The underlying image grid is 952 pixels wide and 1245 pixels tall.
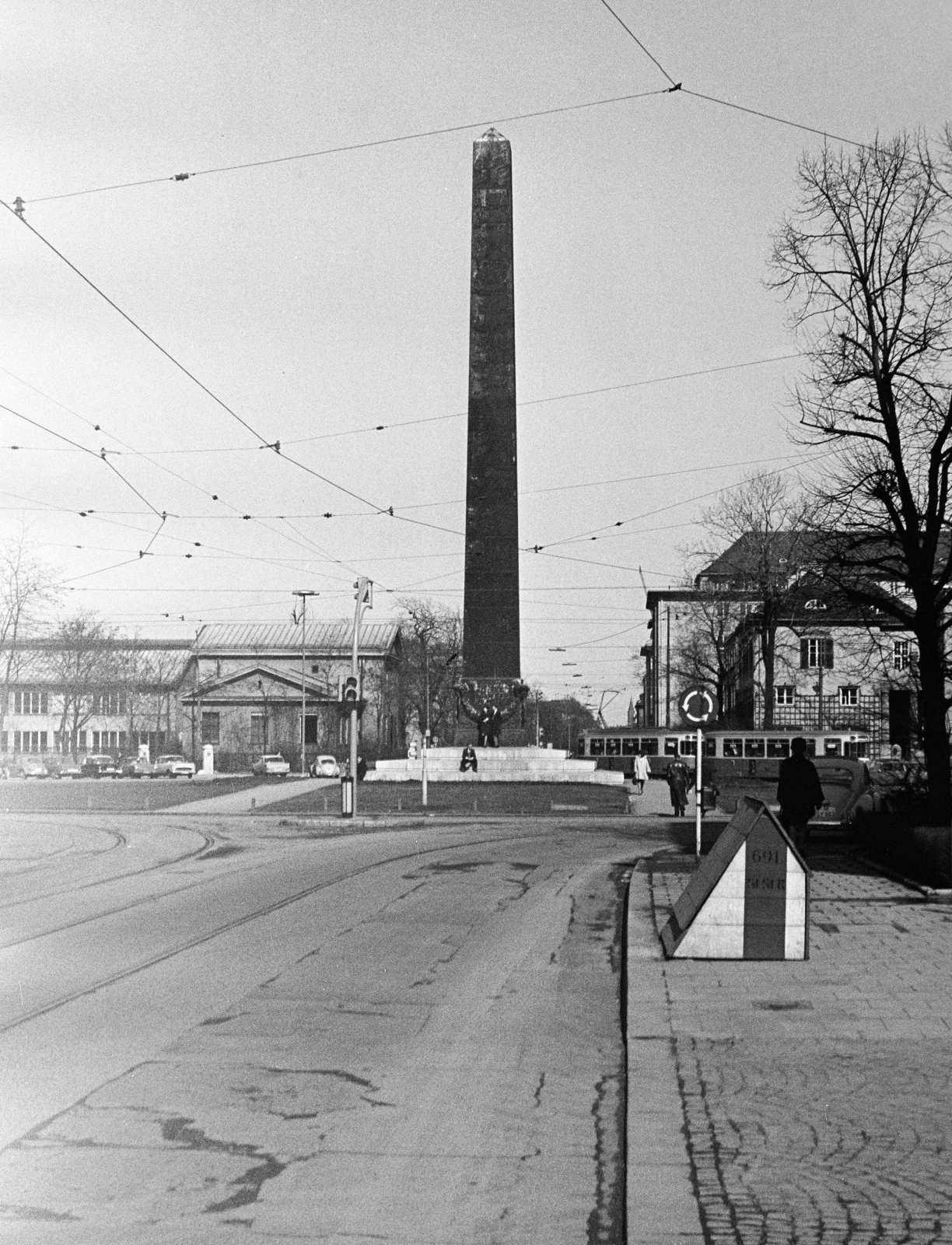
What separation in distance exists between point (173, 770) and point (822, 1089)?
66.6m

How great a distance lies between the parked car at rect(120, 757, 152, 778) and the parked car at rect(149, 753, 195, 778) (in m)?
0.31

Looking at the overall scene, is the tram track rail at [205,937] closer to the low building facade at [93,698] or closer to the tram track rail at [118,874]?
the tram track rail at [118,874]

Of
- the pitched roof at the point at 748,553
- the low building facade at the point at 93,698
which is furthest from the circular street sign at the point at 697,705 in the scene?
the low building facade at the point at 93,698

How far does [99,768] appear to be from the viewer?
74000 mm

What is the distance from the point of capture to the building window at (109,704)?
269ft

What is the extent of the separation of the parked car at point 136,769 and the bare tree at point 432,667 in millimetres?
19891

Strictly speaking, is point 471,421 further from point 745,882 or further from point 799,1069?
point 799,1069

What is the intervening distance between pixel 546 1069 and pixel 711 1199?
2219 millimetres

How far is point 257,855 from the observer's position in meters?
21.5

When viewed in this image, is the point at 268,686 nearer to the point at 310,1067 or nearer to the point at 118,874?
the point at 118,874

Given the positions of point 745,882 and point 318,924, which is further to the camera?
point 318,924

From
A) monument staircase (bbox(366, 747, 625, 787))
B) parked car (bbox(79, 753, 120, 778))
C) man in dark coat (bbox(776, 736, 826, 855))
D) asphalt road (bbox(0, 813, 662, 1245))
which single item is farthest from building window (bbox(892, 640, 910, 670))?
parked car (bbox(79, 753, 120, 778))

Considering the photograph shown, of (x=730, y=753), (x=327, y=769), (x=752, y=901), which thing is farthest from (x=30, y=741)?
(x=752, y=901)

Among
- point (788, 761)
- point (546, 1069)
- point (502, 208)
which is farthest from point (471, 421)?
point (546, 1069)
